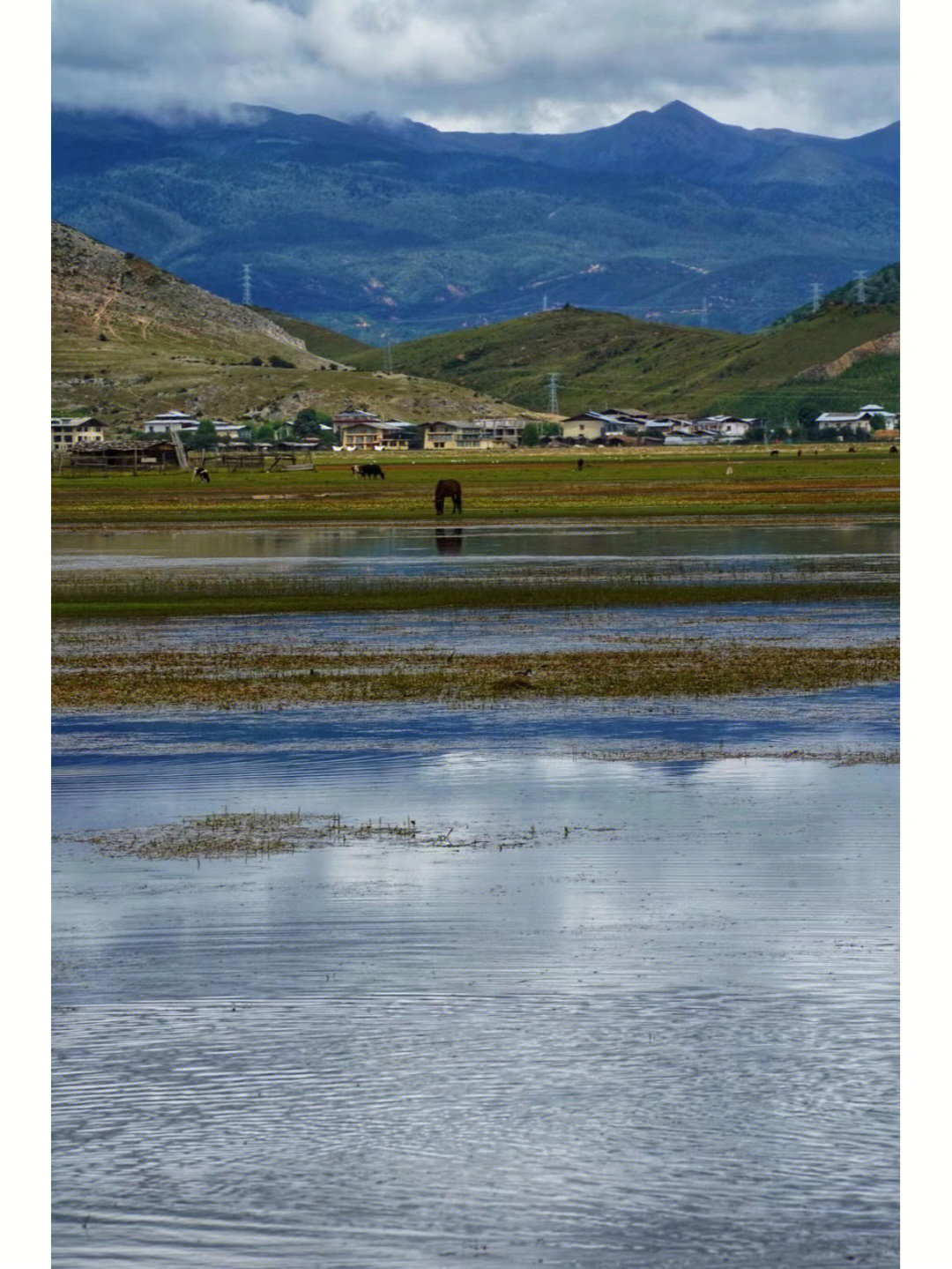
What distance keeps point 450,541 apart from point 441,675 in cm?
3399

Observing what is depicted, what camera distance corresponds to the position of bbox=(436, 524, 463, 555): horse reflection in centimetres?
5847

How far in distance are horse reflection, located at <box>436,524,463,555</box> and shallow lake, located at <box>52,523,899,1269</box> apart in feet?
113

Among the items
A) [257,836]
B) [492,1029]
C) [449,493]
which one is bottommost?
[492,1029]

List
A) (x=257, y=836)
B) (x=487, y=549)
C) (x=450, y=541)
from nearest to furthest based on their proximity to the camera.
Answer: (x=257, y=836), (x=487, y=549), (x=450, y=541)

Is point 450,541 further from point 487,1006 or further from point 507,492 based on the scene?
point 487,1006

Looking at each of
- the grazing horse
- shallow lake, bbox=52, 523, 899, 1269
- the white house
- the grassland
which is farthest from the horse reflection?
the white house

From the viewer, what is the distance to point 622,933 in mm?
14812

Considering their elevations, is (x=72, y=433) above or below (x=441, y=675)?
above

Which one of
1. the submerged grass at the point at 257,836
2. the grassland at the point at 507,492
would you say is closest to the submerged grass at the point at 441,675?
the submerged grass at the point at 257,836

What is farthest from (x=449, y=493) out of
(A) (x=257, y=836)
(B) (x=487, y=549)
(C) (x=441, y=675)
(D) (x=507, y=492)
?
(A) (x=257, y=836)

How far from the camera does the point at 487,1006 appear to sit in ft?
43.0

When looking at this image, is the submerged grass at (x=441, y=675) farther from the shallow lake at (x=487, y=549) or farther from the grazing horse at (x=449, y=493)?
the grazing horse at (x=449, y=493)

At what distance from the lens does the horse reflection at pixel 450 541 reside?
58.5 meters
